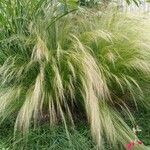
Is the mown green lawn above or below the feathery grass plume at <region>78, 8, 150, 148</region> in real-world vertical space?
below

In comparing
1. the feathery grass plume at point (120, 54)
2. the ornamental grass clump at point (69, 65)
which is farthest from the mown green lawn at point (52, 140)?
the feathery grass plume at point (120, 54)

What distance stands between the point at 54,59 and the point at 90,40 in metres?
0.37

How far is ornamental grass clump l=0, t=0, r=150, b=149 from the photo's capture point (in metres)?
3.16

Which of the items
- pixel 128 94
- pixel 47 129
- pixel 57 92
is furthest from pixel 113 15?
pixel 47 129

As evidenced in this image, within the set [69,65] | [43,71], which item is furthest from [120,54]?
[43,71]

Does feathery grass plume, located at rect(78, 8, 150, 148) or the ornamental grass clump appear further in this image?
feathery grass plume, located at rect(78, 8, 150, 148)

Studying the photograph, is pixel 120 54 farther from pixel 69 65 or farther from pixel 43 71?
pixel 43 71

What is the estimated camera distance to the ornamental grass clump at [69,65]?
10.4 ft

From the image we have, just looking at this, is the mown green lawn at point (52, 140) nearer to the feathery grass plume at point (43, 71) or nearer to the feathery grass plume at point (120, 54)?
the feathery grass plume at point (43, 71)

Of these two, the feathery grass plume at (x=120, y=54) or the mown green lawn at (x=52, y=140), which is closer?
the mown green lawn at (x=52, y=140)

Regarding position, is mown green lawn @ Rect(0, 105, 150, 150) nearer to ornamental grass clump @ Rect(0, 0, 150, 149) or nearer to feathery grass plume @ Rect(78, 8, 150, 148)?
ornamental grass clump @ Rect(0, 0, 150, 149)

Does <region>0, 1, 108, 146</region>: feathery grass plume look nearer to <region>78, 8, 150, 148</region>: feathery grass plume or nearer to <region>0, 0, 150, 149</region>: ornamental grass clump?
<region>0, 0, 150, 149</region>: ornamental grass clump

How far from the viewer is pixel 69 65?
3.28 m

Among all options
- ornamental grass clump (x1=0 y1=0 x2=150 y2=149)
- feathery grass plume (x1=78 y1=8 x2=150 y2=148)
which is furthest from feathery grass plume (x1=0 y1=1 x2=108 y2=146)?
feathery grass plume (x1=78 y1=8 x2=150 y2=148)
